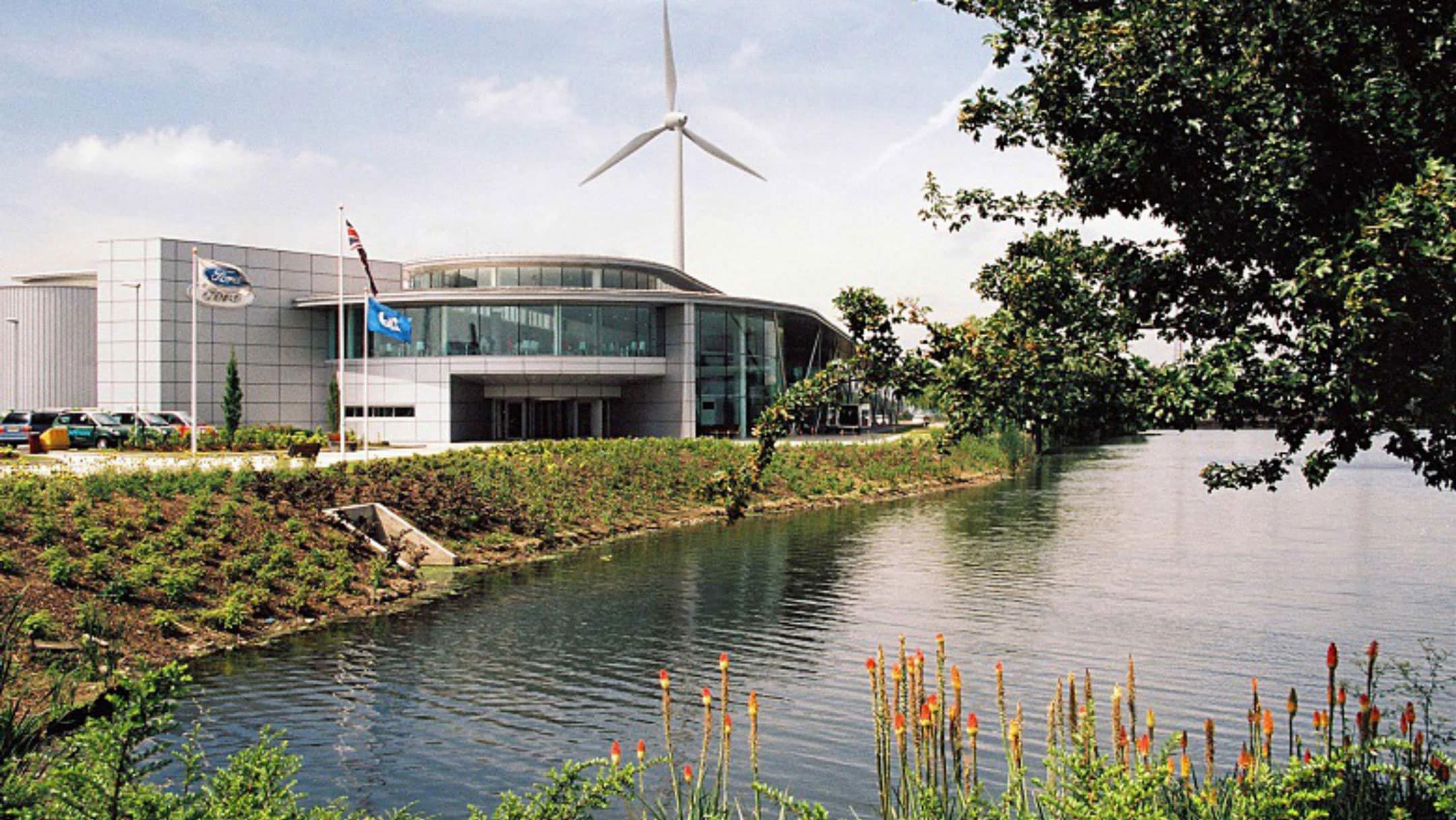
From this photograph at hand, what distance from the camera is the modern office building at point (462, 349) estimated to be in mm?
64875

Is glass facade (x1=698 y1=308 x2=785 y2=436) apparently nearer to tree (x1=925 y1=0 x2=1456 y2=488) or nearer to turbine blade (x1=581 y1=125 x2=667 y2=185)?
turbine blade (x1=581 y1=125 x2=667 y2=185)

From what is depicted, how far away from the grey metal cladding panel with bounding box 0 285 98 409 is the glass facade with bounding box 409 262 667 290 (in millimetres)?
22646

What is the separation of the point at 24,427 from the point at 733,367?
120 feet

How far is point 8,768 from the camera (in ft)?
22.0

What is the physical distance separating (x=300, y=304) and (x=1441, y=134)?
70136 millimetres

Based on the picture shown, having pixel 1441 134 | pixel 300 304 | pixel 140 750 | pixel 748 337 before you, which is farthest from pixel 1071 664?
pixel 300 304

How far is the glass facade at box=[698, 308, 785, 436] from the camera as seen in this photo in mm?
67812

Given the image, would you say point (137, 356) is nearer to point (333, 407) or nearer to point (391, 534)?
point (333, 407)

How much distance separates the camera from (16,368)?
2950 inches

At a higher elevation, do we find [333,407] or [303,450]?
[333,407]

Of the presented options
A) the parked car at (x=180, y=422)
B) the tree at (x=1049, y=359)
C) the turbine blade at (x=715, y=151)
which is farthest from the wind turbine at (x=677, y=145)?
the tree at (x=1049, y=359)

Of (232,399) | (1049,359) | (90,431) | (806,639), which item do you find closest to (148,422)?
(90,431)

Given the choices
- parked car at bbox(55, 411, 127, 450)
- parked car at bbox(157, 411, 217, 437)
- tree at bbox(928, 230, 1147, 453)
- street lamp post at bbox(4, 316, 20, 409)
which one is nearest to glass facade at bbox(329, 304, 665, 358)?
parked car at bbox(157, 411, 217, 437)

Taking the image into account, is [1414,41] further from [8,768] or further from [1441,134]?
[8,768]
